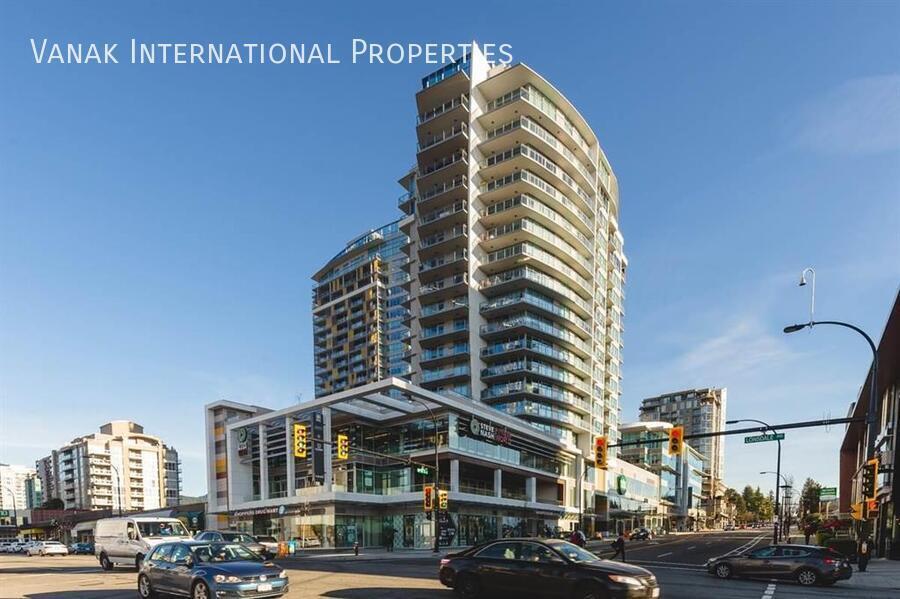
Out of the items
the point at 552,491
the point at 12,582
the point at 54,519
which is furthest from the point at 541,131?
the point at 54,519

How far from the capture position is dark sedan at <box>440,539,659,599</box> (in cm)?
1041

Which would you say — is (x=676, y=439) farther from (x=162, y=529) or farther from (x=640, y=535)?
(x=640, y=535)

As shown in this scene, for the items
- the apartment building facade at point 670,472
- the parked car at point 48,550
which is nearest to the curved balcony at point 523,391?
the apartment building facade at point 670,472

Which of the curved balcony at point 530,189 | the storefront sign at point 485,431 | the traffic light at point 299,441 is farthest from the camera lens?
the curved balcony at point 530,189

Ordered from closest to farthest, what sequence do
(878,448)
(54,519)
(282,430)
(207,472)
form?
(878,448)
(282,430)
(207,472)
(54,519)

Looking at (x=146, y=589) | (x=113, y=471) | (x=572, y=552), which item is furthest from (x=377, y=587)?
(x=113, y=471)

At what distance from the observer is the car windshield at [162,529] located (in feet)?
72.7

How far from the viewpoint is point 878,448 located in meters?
41.0

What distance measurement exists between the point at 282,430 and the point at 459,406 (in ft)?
65.9

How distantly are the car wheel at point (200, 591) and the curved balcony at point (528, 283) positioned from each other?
56.0 m

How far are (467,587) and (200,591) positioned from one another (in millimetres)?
5908

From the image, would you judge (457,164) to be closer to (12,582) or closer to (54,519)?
(12,582)

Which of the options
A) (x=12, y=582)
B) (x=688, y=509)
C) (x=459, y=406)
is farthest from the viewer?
(x=688, y=509)

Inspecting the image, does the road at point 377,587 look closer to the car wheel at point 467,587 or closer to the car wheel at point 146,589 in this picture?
the car wheel at point 467,587
